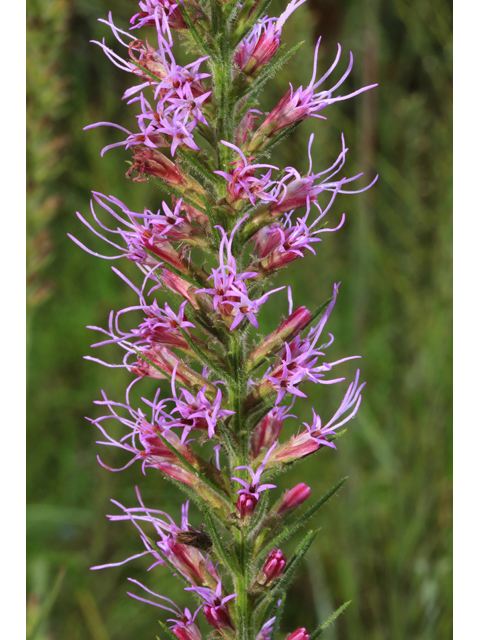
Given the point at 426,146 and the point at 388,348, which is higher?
the point at 426,146

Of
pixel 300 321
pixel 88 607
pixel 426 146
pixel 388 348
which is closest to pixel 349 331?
pixel 388 348

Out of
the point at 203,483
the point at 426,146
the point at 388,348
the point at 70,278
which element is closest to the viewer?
the point at 203,483

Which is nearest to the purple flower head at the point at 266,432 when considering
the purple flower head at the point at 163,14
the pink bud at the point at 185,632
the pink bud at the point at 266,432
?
the pink bud at the point at 266,432

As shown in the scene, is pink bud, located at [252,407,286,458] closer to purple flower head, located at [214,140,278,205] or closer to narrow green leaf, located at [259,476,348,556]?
narrow green leaf, located at [259,476,348,556]

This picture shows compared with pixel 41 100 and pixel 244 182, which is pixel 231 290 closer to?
pixel 244 182

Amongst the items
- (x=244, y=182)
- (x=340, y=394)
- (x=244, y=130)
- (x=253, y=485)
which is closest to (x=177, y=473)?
Answer: (x=253, y=485)

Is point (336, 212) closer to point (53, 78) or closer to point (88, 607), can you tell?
point (53, 78)

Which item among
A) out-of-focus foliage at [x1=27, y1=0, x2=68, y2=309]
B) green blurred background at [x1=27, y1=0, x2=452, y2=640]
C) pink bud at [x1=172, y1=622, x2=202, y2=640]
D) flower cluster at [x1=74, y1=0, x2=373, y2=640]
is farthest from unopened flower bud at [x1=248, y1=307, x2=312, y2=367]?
out-of-focus foliage at [x1=27, y1=0, x2=68, y2=309]

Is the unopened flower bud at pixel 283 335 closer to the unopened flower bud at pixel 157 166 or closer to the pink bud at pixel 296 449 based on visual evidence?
the pink bud at pixel 296 449
